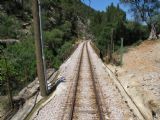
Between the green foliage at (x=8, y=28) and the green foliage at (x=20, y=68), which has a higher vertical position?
the green foliage at (x=8, y=28)

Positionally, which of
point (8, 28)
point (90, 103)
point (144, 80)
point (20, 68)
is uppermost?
point (8, 28)

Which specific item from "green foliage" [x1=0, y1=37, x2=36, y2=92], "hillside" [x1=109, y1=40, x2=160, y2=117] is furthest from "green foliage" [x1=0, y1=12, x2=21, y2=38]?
"hillside" [x1=109, y1=40, x2=160, y2=117]

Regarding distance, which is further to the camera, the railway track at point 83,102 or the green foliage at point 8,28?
the green foliage at point 8,28

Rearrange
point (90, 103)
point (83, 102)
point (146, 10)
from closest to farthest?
point (90, 103) → point (83, 102) → point (146, 10)

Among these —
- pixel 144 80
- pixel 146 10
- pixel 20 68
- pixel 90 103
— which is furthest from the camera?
pixel 146 10

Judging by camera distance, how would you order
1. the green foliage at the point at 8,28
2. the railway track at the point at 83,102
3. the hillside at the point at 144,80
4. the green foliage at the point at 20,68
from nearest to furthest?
1. the railway track at the point at 83,102
2. the hillside at the point at 144,80
3. the green foliage at the point at 20,68
4. the green foliage at the point at 8,28

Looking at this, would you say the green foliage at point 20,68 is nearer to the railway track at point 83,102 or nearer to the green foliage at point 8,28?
the railway track at point 83,102

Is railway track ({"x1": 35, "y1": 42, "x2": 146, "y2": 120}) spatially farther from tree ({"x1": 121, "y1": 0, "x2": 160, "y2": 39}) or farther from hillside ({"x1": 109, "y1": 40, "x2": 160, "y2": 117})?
tree ({"x1": 121, "y1": 0, "x2": 160, "y2": 39})

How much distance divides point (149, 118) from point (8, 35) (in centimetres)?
3798

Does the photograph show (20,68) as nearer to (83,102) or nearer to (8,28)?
(83,102)

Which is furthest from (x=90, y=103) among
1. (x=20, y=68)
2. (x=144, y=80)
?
(x=20, y=68)

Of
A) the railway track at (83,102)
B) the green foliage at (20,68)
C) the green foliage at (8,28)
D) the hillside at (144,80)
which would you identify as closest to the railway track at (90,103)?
the railway track at (83,102)

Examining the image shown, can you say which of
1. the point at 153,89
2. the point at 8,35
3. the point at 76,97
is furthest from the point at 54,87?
the point at 8,35

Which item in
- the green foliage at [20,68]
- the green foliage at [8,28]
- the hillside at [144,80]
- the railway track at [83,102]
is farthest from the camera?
the green foliage at [8,28]
